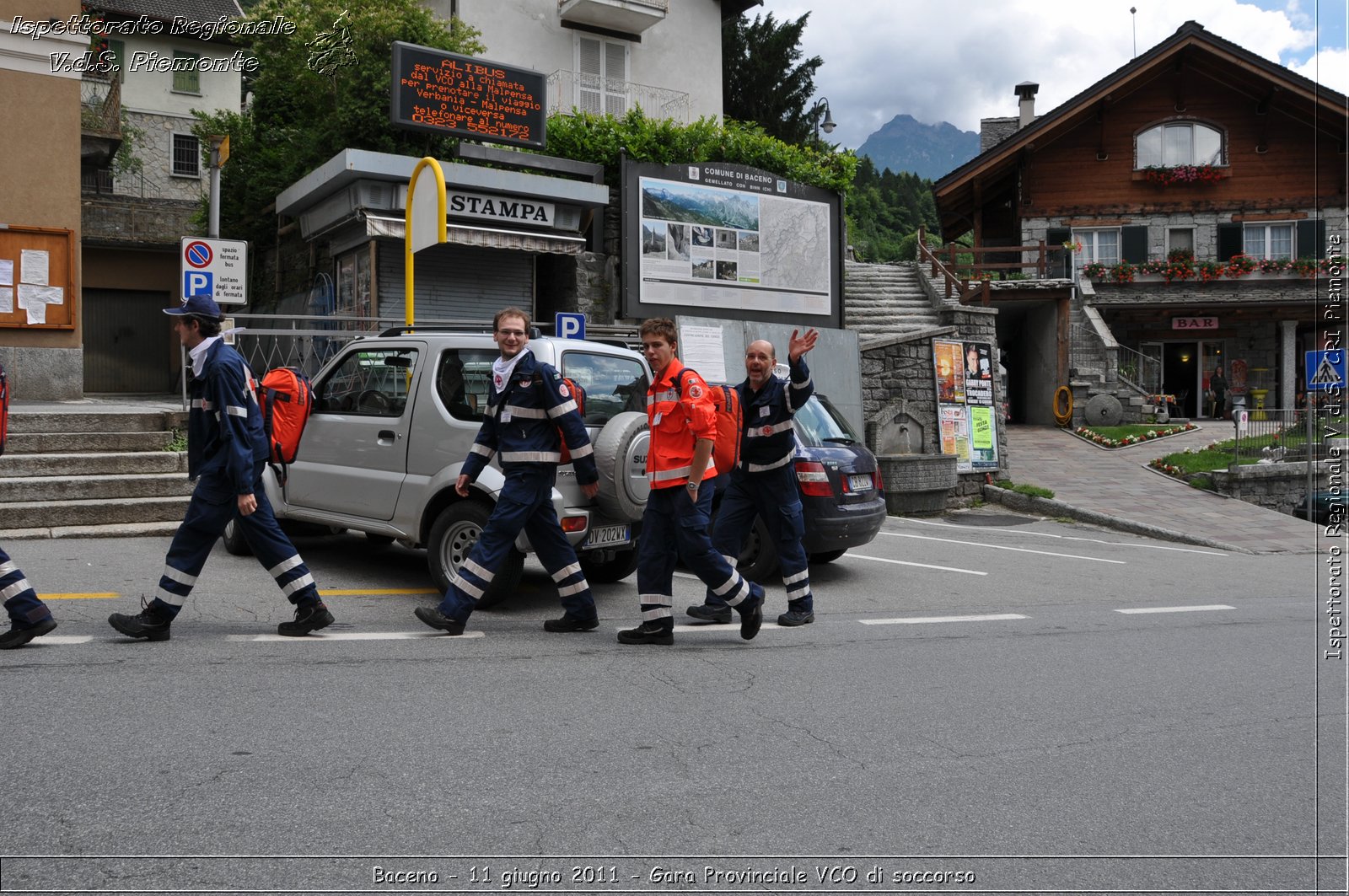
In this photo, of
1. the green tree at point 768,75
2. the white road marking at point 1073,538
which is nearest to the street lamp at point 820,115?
the green tree at point 768,75

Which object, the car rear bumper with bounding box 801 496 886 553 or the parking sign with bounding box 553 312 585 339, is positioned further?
the parking sign with bounding box 553 312 585 339

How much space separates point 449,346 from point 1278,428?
17.5m

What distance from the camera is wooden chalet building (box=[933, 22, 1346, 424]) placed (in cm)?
3203

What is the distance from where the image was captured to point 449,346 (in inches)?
305

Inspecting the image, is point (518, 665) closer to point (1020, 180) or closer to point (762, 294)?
point (762, 294)

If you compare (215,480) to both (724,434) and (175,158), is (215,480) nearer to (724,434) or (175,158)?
(724,434)

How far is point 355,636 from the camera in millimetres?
6398

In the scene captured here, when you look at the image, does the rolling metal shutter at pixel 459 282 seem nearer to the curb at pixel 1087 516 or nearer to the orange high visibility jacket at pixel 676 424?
the curb at pixel 1087 516

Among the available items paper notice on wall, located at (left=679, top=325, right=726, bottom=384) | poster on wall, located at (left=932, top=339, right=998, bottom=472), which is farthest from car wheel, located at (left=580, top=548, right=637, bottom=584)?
poster on wall, located at (left=932, top=339, right=998, bottom=472)

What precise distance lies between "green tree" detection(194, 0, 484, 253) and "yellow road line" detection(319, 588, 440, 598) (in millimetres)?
11364

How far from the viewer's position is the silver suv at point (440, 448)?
730 cm

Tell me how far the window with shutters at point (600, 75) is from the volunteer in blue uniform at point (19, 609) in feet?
76.0

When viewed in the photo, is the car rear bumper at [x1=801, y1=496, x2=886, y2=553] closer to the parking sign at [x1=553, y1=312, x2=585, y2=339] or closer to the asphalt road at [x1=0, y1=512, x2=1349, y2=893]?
the asphalt road at [x1=0, y1=512, x2=1349, y2=893]

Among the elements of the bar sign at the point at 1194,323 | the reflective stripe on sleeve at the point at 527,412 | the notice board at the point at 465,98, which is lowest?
the reflective stripe on sleeve at the point at 527,412
